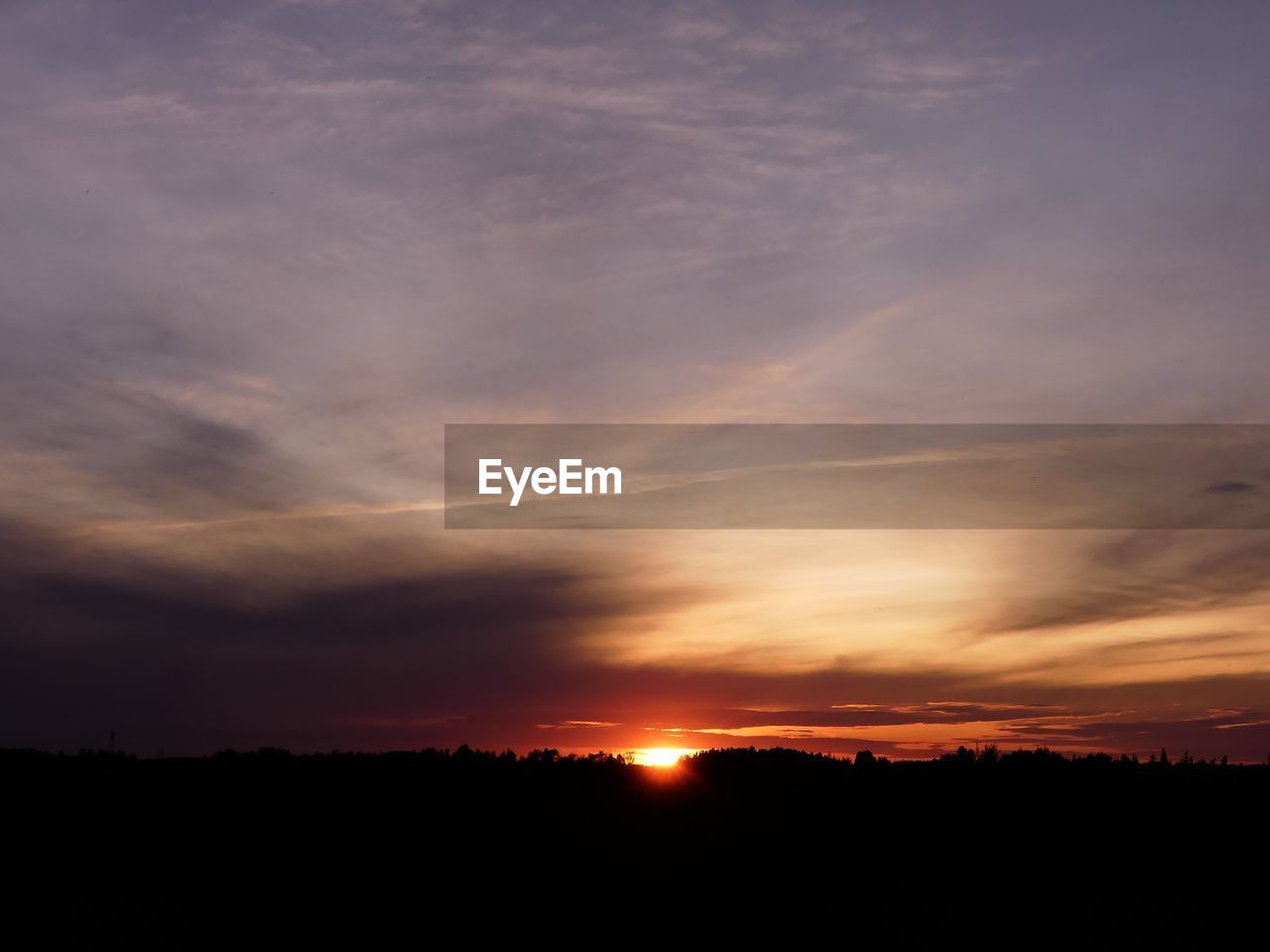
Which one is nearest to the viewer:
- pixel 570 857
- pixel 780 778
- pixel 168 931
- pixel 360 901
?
pixel 168 931

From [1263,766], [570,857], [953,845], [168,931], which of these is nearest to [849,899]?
[953,845]

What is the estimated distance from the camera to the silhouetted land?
30.1 meters

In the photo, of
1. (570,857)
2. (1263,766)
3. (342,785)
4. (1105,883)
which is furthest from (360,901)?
(1263,766)

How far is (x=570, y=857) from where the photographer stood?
1377 inches

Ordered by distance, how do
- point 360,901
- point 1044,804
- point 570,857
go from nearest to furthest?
point 360,901 → point 570,857 → point 1044,804

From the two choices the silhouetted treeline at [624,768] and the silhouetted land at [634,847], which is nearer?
the silhouetted land at [634,847]

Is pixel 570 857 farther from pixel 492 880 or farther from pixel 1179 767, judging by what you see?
pixel 1179 767

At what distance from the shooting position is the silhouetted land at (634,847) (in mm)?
30141

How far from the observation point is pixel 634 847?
36.2 meters

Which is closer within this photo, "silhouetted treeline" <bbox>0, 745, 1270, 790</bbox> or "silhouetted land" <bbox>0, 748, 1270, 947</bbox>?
"silhouetted land" <bbox>0, 748, 1270, 947</bbox>

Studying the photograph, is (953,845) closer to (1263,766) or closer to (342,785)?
(1263,766)

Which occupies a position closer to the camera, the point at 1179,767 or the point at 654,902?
the point at 654,902

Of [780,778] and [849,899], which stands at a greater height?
[780,778]

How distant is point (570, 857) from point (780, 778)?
Answer: 10.3 metres
